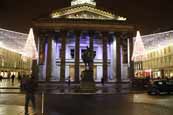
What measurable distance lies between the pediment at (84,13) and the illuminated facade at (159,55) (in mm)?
19289

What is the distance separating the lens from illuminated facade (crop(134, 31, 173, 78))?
6328cm

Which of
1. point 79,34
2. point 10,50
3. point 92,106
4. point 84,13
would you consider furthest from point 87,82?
point 10,50

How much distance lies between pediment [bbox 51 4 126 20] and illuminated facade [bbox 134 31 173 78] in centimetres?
1929

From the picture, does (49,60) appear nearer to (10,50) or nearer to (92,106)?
(10,50)

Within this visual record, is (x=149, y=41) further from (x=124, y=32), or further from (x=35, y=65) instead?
(x=35, y=65)

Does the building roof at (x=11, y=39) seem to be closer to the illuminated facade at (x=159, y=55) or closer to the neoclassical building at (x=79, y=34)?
the neoclassical building at (x=79, y=34)

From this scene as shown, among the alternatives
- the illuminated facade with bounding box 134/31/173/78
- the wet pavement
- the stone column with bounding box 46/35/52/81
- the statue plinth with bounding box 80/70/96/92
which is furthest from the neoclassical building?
the wet pavement

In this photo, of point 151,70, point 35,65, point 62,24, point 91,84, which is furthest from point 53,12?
point 151,70

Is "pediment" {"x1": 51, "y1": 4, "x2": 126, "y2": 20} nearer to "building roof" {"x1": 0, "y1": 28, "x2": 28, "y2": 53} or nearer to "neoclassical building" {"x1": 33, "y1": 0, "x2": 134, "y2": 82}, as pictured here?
"neoclassical building" {"x1": 33, "y1": 0, "x2": 134, "y2": 82}

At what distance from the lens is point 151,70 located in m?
76.8

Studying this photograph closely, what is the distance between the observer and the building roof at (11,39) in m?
74.4

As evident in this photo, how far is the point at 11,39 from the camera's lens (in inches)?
3014

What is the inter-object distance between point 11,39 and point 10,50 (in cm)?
555

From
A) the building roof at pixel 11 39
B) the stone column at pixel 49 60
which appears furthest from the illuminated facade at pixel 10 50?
the stone column at pixel 49 60
